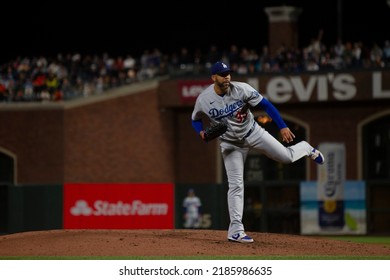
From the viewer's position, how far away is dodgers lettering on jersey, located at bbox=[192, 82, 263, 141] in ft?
42.0

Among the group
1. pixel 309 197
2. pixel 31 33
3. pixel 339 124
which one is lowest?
pixel 309 197

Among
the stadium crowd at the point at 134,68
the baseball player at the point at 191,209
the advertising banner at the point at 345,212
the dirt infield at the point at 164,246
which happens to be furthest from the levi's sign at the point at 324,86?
the dirt infield at the point at 164,246

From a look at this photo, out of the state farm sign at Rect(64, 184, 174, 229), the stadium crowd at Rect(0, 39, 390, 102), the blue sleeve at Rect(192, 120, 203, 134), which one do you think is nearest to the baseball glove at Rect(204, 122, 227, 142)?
the blue sleeve at Rect(192, 120, 203, 134)

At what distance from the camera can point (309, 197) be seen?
97.5 ft

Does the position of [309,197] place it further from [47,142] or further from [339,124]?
[47,142]

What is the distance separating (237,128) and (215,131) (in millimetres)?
366

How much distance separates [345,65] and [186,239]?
763 inches

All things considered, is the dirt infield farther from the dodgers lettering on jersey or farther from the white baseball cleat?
the dodgers lettering on jersey

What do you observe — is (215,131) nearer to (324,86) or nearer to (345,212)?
(345,212)

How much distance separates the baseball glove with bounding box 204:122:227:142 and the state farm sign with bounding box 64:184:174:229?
1428 cm

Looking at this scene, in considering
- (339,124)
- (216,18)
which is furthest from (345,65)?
(216,18)

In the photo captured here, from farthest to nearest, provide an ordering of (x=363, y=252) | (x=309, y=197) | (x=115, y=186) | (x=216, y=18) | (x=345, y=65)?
(x=216, y=18) → (x=345, y=65) → (x=309, y=197) → (x=115, y=186) → (x=363, y=252)

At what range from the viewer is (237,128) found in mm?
12906

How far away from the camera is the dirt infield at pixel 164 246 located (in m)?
12.4
